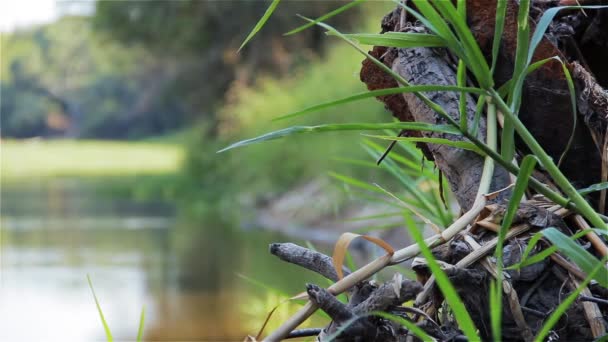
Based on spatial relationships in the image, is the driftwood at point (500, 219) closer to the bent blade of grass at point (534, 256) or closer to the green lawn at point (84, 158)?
the bent blade of grass at point (534, 256)

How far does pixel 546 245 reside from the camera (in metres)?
0.55

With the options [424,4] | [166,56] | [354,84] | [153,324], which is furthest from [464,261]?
[166,56]

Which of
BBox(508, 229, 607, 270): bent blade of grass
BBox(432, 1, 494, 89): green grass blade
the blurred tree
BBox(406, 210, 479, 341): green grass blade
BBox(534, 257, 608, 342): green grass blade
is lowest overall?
BBox(534, 257, 608, 342): green grass blade

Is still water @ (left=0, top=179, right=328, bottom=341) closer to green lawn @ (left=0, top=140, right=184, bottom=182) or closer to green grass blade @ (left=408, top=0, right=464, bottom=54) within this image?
green grass blade @ (left=408, top=0, right=464, bottom=54)

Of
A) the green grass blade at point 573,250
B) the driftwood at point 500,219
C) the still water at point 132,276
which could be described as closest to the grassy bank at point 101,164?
the still water at point 132,276

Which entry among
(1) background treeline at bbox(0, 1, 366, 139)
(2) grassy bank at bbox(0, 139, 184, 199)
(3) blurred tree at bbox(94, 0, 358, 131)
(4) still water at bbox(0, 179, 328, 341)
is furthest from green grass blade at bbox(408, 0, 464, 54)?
(2) grassy bank at bbox(0, 139, 184, 199)

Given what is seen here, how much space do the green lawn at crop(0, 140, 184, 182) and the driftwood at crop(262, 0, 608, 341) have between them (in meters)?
13.9

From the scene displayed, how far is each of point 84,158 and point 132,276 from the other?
61.9ft

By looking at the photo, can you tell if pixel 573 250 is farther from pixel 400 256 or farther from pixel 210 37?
pixel 210 37

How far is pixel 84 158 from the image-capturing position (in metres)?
24.3

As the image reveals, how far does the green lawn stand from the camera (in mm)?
18156

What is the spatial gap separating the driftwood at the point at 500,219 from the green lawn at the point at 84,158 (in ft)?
45.5

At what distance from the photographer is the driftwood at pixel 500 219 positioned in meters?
0.51

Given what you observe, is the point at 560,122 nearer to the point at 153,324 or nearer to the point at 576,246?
the point at 576,246
